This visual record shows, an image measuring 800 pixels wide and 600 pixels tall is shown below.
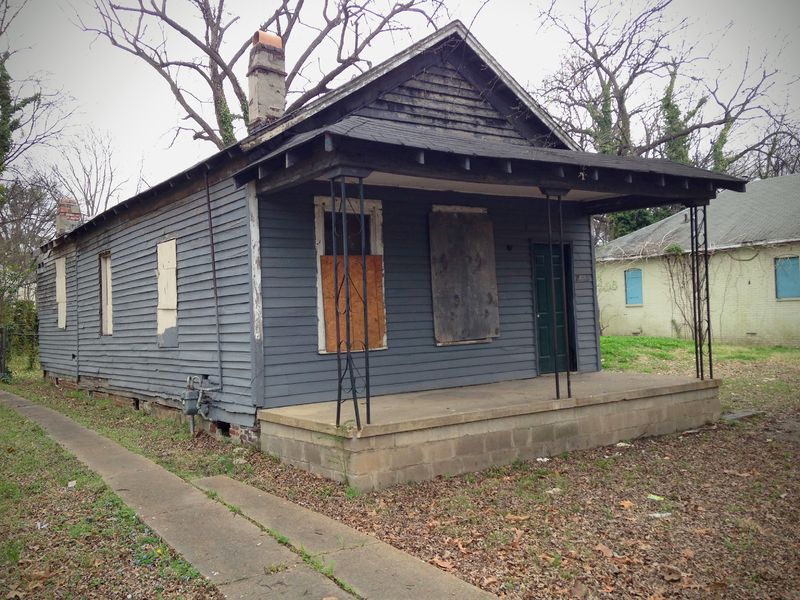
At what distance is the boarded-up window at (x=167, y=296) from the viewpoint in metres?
9.19

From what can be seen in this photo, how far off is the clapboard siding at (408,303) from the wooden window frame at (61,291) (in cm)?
877

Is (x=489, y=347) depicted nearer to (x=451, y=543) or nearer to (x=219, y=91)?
(x=451, y=543)

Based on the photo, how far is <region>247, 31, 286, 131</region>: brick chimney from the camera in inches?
328

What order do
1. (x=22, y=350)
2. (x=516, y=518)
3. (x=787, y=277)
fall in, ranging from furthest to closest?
(x=22, y=350) → (x=787, y=277) → (x=516, y=518)

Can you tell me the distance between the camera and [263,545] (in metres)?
4.48

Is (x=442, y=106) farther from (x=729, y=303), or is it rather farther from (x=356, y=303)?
(x=729, y=303)

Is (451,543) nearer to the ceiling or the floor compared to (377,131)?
nearer to the floor

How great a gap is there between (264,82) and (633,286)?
53.5 ft

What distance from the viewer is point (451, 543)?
4.57 meters

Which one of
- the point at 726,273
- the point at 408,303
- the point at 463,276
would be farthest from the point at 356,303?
the point at 726,273

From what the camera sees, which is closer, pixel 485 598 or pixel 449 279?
pixel 485 598

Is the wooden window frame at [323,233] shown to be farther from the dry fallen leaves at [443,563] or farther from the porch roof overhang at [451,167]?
the dry fallen leaves at [443,563]

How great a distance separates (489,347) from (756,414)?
406 centimetres

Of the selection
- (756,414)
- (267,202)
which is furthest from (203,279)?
(756,414)
